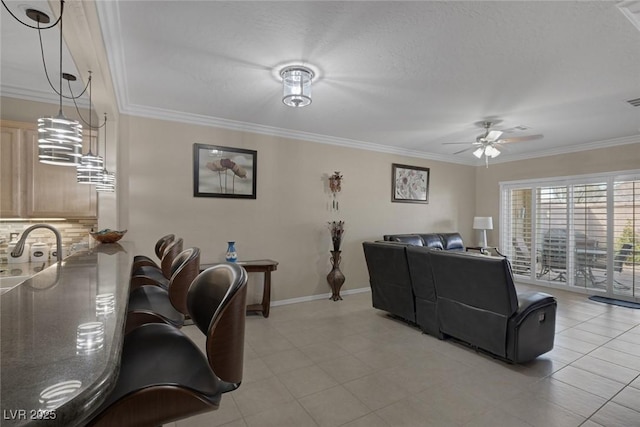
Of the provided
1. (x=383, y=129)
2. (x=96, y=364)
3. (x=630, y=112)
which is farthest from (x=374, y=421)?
(x=630, y=112)

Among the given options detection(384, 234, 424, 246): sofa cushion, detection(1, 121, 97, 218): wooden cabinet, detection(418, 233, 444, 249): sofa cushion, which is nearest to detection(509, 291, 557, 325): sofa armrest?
detection(384, 234, 424, 246): sofa cushion

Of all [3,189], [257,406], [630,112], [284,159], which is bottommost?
[257,406]

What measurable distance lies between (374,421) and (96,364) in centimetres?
197

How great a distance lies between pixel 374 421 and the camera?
2.06 metres

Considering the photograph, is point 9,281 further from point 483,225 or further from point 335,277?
point 483,225

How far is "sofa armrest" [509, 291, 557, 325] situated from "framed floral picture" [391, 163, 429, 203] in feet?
10.2

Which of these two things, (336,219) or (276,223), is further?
(336,219)

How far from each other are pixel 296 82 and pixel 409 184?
384 centimetres

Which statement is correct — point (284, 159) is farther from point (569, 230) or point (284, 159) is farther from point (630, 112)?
point (569, 230)

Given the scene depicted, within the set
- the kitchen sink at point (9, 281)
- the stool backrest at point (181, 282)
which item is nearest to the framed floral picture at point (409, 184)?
the stool backrest at point (181, 282)

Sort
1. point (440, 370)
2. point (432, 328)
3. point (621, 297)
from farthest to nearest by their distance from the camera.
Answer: point (621, 297)
point (432, 328)
point (440, 370)

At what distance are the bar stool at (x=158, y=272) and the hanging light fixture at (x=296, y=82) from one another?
1561mm

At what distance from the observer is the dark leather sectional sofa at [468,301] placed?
2.75 metres

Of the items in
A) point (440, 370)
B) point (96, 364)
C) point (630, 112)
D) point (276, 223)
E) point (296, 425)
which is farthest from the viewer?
point (276, 223)
